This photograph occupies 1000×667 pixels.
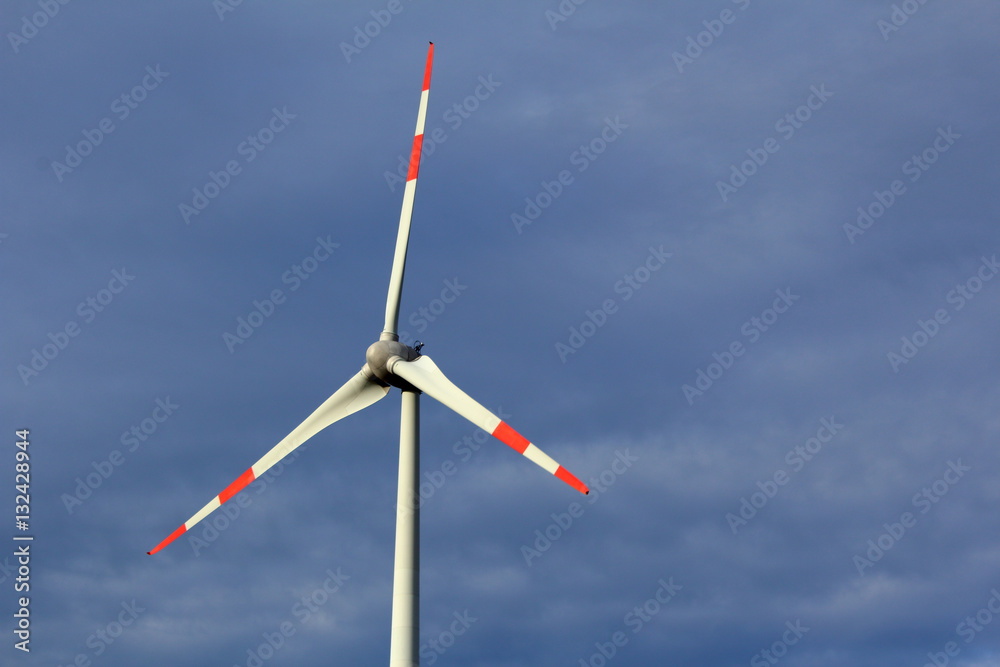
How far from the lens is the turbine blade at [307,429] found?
5831cm

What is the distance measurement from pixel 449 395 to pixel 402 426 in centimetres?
270

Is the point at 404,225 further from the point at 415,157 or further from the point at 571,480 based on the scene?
the point at 571,480

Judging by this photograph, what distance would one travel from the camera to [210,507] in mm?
60250

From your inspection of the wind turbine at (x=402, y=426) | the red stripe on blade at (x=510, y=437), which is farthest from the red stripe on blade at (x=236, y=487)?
the red stripe on blade at (x=510, y=437)

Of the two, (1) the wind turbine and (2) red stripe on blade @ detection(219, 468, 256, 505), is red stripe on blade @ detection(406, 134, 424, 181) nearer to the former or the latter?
(1) the wind turbine

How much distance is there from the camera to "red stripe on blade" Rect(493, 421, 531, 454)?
51750 mm

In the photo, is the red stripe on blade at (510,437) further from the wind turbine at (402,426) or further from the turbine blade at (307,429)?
the turbine blade at (307,429)

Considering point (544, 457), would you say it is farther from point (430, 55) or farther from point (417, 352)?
point (430, 55)

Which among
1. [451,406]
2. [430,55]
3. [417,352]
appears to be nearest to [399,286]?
[417,352]

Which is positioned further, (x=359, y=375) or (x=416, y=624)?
(x=359, y=375)

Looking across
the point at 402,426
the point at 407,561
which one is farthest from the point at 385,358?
the point at 407,561

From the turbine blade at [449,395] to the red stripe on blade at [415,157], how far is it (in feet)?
36.4

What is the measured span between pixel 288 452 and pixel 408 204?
13202 millimetres

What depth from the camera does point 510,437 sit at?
5253cm
